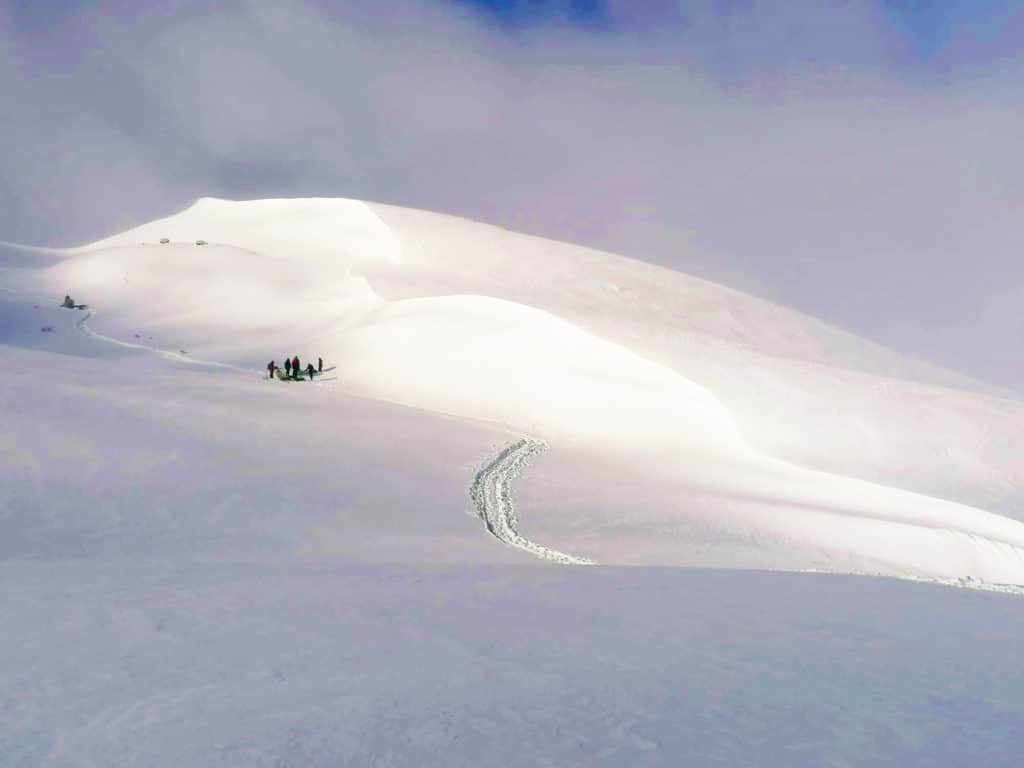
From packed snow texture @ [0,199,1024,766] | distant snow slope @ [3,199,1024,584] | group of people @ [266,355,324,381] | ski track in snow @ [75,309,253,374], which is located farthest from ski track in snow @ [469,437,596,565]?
ski track in snow @ [75,309,253,374]

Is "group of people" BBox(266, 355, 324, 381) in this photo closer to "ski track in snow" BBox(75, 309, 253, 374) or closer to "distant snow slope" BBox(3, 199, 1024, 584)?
"distant snow slope" BBox(3, 199, 1024, 584)

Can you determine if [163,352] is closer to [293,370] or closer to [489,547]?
[293,370]

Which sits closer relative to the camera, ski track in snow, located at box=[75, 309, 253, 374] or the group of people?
the group of people

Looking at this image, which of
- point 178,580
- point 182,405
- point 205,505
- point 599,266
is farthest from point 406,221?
point 178,580

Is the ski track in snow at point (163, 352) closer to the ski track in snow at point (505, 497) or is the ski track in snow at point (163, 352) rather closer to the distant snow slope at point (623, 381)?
the distant snow slope at point (623, 381)

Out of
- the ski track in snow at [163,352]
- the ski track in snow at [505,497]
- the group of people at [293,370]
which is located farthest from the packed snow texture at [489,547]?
the group of people at [293,370]

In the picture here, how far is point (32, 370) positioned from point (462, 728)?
1590cm

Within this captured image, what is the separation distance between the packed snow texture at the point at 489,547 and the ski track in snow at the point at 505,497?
0.11 meters

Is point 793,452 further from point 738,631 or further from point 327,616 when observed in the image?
point 327,616

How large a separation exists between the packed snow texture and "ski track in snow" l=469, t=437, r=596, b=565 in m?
0.11

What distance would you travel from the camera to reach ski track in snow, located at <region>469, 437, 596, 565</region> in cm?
1110

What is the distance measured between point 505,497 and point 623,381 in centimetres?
1127

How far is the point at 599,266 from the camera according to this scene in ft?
148

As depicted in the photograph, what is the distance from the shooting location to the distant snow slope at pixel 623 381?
1457 cm
